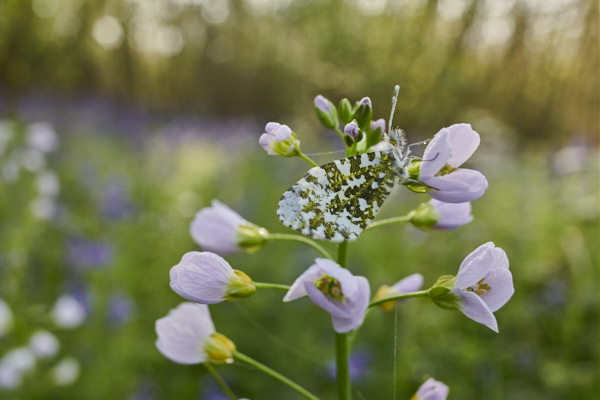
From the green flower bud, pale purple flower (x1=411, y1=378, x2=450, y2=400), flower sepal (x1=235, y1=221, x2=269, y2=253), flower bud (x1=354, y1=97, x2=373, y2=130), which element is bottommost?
pale purple flower (x1=411, y1=378, x2=450, y2=400)

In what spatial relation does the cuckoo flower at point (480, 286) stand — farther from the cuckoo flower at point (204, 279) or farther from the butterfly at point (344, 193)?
the cuckoo flower at point (204, 279)

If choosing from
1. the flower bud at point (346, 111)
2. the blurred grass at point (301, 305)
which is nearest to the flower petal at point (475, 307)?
the flower bud at point (346, 111)

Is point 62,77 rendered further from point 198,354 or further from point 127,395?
point 198,354

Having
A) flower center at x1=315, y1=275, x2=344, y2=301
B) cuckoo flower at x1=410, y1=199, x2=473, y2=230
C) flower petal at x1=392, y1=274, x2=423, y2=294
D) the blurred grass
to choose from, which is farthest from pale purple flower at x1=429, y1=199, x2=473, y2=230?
the blurred grass

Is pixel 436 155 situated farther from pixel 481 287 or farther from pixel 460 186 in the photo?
pixel 481 287

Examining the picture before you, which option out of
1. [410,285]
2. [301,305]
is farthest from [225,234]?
[301,305]

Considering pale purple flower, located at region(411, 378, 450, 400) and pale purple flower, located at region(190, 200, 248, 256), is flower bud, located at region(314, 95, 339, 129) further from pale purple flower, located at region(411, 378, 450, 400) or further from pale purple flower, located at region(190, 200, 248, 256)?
pale purple flower, located at region(411, 378, 450, 400)
